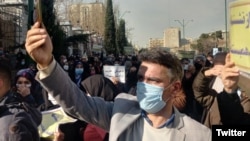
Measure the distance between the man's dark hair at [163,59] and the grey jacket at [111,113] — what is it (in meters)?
0.25

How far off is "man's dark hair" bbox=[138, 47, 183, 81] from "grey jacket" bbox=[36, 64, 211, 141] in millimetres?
253

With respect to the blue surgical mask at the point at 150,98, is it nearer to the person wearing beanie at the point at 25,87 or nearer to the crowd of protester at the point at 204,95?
the crowd of protester at the point at 204,95

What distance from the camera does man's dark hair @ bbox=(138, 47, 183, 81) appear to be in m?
2.83

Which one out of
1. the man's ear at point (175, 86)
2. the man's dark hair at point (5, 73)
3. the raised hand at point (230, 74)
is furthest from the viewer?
the man's dark hair at point (5, 73)

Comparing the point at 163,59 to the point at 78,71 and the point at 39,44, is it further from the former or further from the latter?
the point at 78,71

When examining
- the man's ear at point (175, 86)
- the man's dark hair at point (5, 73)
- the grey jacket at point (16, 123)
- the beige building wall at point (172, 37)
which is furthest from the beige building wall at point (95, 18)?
the man's ear at point (175, 86)

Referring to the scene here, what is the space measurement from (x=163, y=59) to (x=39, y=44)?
32.1 inches

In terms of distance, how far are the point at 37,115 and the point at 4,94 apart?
0.29m

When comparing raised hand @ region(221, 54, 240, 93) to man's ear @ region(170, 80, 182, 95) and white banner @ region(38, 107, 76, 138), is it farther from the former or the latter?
white banner @ region(38, 107, 76, 138)

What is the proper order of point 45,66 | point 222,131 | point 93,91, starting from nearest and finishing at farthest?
point 45,66 → point 222,131 → point 93,91

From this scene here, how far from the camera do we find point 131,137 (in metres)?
2.72

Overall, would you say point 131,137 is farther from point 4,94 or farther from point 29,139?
point 4,94

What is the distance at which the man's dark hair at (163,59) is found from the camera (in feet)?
9.28

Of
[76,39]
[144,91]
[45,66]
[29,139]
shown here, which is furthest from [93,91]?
[76,39]
